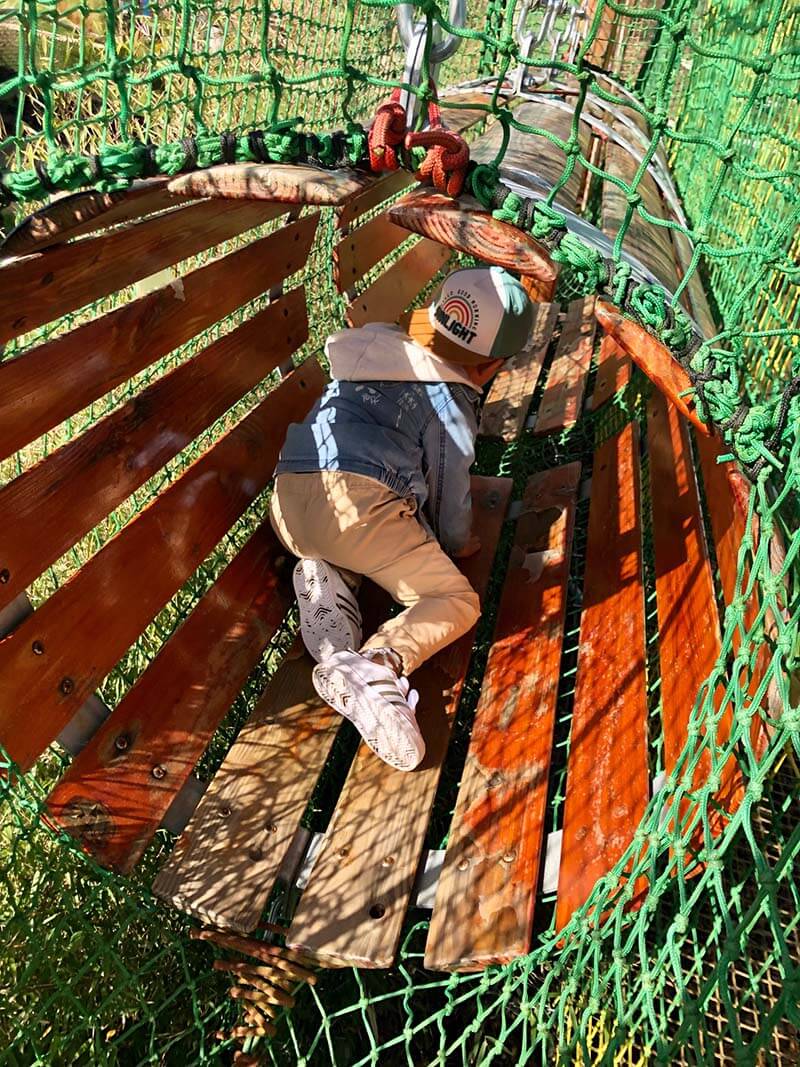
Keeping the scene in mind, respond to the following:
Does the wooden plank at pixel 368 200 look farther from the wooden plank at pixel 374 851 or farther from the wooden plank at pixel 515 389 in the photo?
the wooden plank at pixel 374 851

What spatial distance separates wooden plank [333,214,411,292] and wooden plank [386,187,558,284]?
1.29 m

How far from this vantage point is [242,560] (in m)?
2.41

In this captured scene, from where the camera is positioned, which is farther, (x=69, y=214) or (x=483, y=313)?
(x=483, y=313)

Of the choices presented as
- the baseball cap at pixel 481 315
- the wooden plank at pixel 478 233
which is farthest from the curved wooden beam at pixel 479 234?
the baseball cap at pixel 481 315

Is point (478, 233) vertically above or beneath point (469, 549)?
above

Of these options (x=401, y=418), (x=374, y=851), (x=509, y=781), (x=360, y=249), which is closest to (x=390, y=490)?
(x=401, y=418)

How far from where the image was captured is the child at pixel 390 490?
2111mm

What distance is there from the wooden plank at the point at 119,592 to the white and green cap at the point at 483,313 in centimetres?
64

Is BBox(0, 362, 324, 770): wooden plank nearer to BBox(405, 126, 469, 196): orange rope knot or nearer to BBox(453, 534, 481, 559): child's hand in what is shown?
BBox(453, 534, 481, 559): child's hand

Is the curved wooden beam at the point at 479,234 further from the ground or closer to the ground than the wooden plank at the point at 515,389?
further from the ground

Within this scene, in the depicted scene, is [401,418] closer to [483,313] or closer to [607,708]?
[483,313]

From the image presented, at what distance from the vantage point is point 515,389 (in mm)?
3852

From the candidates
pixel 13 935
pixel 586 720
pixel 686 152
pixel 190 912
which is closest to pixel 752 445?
pixel 586 720

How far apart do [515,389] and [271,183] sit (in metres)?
2.38
